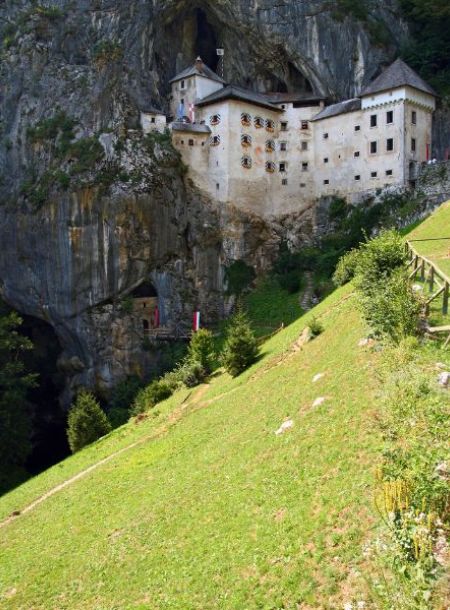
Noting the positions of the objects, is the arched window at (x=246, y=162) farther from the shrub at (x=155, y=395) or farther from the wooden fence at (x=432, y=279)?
the wooden fence at (x=432, y=279)

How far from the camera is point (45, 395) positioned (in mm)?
63312

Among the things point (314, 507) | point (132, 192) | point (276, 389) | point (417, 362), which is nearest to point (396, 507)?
point (314, 507)

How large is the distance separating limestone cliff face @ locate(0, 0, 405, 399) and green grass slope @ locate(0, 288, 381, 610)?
29.0m

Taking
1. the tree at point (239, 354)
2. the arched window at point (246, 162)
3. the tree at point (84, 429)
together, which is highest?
the arched window at point (246, 162)

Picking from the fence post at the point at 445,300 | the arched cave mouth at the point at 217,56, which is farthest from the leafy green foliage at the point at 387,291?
the arched cave mouth at the point at 217,56

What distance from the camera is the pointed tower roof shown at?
5788cm

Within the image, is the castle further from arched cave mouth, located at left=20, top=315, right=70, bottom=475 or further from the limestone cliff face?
arched cave mouth, located at left=20, top=315, right=70, bottom=475

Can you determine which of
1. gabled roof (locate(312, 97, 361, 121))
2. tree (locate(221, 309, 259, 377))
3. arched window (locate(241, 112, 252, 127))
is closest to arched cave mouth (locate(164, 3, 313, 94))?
gabled roof (locate(312, 97, 361, 121))

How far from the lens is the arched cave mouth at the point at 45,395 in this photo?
58969mm

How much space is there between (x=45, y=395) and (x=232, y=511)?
5036 centimetres

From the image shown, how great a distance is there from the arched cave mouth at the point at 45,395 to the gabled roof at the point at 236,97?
26416 millimetres

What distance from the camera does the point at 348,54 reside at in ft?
188

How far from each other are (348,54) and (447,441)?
167 ft

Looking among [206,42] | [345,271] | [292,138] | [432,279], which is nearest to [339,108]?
[292,138]
